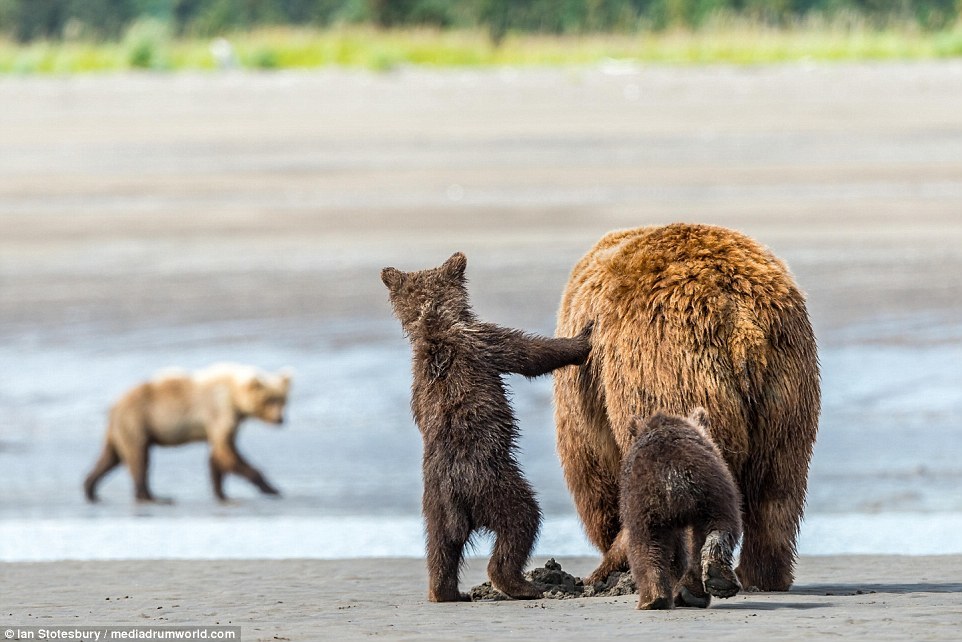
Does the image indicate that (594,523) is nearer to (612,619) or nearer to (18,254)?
(612,619)

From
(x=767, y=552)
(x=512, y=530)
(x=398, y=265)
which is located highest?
(x=398, y=265)

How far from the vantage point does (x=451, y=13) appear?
1515 inches

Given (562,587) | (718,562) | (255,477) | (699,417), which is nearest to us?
(718,562)

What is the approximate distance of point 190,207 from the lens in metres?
18.3

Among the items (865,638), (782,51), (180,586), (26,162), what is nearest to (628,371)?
(865,638)

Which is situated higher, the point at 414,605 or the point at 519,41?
the point at 519,41

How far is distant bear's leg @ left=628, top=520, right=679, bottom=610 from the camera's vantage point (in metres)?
4.50

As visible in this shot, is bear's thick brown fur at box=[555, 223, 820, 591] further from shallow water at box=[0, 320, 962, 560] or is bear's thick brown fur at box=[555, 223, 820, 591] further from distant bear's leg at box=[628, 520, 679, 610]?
shallow water at box=[0, 320, 962, 560]

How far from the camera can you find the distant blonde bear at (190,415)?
29.1 feet

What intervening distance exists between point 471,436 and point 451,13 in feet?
113

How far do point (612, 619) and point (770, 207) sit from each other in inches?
513

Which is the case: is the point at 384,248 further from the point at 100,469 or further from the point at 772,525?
the point at 772,525

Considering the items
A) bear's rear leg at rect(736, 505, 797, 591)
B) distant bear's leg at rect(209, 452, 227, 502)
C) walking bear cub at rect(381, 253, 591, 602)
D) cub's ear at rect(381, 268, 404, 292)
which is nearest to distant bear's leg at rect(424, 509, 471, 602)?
walking bear cub at rect(381, 253, 591, 602)

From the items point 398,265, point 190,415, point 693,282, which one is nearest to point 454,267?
point 693,282
